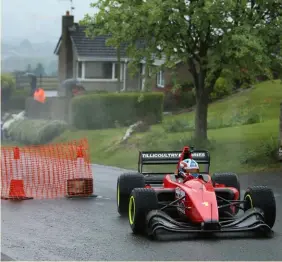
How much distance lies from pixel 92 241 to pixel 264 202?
266 centimetres

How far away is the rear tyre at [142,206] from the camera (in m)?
12.0

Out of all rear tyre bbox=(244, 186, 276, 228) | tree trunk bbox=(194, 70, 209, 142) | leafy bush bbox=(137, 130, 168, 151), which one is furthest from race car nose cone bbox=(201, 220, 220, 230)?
leafy bush bbox=(137, 130, 168, 151)

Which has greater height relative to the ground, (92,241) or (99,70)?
(99,70)

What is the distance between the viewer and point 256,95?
144 feet

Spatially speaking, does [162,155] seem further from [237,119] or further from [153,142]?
[237,119]

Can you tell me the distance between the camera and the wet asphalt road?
35.2 ft

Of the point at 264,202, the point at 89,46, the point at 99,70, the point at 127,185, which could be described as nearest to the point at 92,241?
the point at 127,185

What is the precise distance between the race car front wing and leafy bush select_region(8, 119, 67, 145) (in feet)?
88.1

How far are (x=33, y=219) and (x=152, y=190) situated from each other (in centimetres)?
282

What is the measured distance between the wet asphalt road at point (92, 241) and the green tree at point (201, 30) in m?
8.36

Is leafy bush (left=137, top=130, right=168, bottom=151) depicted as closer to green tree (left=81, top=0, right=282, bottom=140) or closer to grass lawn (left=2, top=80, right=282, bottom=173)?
grass lawn (left=2, top=80, right=282, bottom=173)

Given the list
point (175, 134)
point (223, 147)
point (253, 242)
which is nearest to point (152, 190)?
point (253, 242)

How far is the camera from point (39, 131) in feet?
126

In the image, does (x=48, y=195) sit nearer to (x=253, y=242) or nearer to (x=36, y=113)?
(x=253, y=242)
